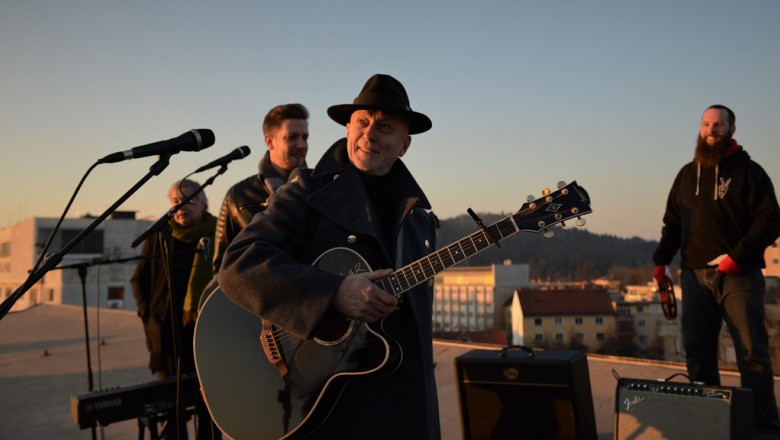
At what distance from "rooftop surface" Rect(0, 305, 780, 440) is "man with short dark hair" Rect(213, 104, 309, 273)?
5.00 feet

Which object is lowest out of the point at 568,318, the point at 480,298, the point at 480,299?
the point at 568,318

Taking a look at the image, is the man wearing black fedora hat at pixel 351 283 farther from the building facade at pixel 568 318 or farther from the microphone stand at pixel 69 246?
the building facade at pixel 568 318

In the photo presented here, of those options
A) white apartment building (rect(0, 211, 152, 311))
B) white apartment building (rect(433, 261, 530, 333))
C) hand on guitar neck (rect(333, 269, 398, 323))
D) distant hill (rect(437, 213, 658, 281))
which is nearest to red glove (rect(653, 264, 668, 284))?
hand on guitar neck (rect(333, 269, 398, 323))

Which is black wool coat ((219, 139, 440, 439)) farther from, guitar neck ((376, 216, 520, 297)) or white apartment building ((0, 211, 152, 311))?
white apartment building ((0, 211, 152, 311))

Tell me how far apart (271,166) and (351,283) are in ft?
6.56

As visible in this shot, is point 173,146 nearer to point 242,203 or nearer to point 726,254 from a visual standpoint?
point 242,203

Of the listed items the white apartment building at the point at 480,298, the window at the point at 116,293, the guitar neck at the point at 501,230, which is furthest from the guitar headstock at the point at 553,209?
the white apartment building at the point at 480,298

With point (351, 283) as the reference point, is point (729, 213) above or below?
above

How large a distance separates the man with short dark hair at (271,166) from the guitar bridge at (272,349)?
4.35 ft

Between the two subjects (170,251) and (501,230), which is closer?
(501,230)

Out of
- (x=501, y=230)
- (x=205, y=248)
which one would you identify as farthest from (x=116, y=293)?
(x=501, y=230)

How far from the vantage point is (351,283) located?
2.06 metres

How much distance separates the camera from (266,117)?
3.95 m

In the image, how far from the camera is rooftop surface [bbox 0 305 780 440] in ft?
16.8
